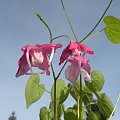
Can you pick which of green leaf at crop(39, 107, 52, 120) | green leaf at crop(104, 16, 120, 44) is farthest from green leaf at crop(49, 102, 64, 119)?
green leaf at crop(104, 16, 120, 44)

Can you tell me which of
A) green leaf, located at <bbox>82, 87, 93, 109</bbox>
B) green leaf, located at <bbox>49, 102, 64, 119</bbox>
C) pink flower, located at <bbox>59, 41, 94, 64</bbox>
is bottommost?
green leaf, located at <bbox>49, 102, 64, 119</bbox>

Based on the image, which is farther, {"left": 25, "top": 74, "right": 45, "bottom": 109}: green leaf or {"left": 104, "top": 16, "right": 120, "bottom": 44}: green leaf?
{"left": 25, "top": 74, "right": 45, "bottom": 109}: green leaf

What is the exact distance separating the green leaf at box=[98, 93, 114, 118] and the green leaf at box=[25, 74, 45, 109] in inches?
8.2

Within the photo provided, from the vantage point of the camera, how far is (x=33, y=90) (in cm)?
112

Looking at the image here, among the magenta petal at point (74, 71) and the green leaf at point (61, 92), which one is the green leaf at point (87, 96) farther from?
the magenta petal at point (74, 71)

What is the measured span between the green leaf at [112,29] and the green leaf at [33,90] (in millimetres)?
332

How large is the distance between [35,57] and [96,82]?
485 mm

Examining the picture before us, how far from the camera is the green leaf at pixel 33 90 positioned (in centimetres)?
108

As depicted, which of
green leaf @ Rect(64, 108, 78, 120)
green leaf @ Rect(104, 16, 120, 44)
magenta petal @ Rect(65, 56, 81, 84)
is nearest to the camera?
magenta petal @ Rect(65, 56, 81, 84)

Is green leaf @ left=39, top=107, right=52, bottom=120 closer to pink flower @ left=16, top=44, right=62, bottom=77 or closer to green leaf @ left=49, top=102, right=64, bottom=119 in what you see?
green leaf @ left=49, top=102, right=64, bottom=119

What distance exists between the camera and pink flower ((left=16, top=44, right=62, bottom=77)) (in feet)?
2.10

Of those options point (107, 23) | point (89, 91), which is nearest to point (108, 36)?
point (107, 23)

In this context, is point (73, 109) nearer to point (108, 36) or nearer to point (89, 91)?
point (89, 91)

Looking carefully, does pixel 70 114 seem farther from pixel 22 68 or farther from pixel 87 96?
pixel 22 68
